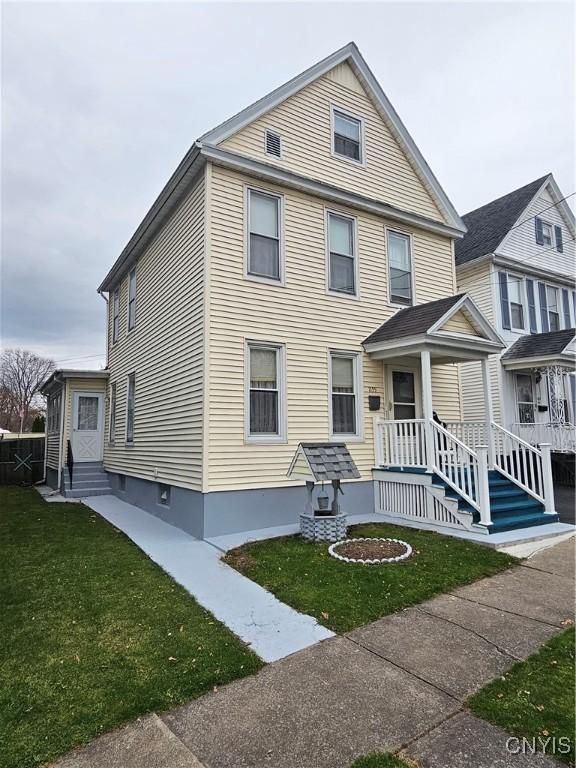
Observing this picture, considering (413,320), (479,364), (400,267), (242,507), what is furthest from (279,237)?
(479,364)

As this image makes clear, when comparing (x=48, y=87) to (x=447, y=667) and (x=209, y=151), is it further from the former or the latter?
(x=447, y=667)

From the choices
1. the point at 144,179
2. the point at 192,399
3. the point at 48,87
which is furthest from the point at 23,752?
the point at 144,179

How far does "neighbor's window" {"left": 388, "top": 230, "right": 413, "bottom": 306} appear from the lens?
1055 cm

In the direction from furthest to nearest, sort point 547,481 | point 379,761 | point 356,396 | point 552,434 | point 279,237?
point 552,434
point 356,396
point 279,237
point 547,481
point 379,761

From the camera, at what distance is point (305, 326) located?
8992 mm

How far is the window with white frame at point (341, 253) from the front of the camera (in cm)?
964

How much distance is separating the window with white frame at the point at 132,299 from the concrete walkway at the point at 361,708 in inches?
417

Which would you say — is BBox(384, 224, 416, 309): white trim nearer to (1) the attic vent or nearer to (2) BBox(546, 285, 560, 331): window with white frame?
(1) the attic vent

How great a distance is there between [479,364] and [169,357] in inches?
407

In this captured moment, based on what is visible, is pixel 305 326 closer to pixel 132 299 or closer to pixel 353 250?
pixel 353 250

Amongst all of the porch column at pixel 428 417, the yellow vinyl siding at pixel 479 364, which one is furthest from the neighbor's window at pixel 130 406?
the yellow vinyl siding at pixel 479 364

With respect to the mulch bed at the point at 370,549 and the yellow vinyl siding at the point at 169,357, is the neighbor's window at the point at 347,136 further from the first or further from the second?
the mulch bed at the point at 370,549

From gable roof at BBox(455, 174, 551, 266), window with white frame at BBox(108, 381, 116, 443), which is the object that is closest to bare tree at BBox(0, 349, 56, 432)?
window with white frame at BBox(108, 381, 116, 443)

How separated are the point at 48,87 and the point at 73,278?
19.3m
